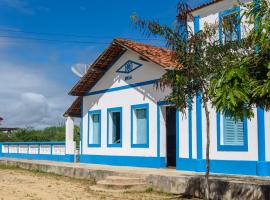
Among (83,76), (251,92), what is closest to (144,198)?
(251,92)

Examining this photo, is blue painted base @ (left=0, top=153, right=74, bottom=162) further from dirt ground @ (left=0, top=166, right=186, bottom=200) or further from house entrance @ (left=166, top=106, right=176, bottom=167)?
house entrance @ (left=166, top=106, right=176, bottom=167)

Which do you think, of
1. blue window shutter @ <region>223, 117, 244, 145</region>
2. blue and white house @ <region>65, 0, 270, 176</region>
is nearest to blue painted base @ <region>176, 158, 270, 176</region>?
blue and white house @ <region>65, 0, 270, 176</region>

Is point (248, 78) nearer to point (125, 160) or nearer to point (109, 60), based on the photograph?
point (125, 160)

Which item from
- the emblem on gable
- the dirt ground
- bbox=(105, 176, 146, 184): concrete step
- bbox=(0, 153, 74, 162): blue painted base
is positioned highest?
the emblem on gable

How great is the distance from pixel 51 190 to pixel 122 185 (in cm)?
211

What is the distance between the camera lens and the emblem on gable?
1715cm

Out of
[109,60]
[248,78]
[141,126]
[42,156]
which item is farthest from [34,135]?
[248,78]

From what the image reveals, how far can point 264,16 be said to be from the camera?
20.0ft

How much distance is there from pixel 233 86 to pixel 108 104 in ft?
42.8

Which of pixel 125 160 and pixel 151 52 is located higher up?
pixel 151 52

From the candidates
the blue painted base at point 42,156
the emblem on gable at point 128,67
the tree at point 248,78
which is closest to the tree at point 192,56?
the tree at point 248,78

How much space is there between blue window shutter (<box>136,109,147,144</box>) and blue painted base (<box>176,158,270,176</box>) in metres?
2.22

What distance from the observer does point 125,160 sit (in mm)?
17219

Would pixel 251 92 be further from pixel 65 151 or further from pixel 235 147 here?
pixel 65 151
